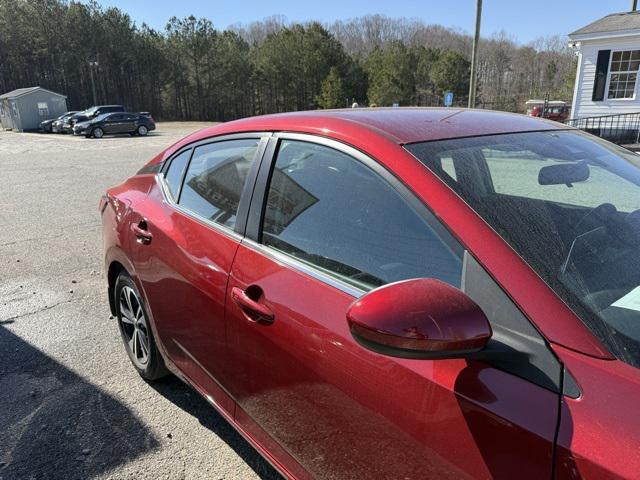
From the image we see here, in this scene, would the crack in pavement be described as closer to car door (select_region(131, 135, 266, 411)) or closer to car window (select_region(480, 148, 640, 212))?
car door (select_region(131, 135, 266, 411))

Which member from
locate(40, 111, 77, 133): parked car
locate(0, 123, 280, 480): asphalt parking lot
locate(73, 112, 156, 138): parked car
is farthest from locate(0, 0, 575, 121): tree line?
locate(0, 123, 280, 480): asphalt parking lot

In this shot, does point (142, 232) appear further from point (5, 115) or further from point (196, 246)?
point (5, 115)

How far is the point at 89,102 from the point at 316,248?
70.2m

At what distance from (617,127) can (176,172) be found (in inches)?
663

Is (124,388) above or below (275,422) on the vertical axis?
below

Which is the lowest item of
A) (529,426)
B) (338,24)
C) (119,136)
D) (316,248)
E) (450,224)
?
(119,136)

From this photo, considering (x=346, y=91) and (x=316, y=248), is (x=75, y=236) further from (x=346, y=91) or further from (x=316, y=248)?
(x=346, y=91)

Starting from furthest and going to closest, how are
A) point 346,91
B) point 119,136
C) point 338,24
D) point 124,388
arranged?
point 338,24 → point 346,91 → point 119,136 → point 124,388

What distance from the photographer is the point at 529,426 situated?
1.10m

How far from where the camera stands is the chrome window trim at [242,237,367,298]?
5.22ft

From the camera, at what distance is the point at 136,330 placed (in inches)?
123

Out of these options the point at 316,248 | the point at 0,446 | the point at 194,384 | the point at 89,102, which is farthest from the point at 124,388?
the point at 89,102

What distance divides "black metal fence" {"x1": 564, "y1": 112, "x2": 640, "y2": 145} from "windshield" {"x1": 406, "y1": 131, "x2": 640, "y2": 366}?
596 inches

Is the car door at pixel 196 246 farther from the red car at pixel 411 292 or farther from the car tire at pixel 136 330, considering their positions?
the car tire at pixel 136 330
